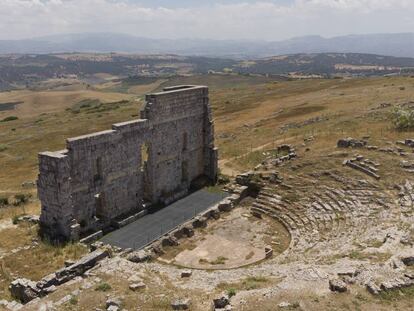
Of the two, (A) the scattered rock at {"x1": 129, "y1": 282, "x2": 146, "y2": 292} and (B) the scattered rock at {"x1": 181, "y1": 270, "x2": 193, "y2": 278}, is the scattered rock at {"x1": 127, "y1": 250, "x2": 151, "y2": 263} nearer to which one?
(B) the scattered rock at {"x1": 181, "y1": 270, "x2": 193, "y2": 278}

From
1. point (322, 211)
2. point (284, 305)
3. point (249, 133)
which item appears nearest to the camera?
point (284, 305)

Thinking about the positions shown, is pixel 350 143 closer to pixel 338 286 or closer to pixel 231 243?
pixel 231 243

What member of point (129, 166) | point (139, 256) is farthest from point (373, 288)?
point (129, 166)

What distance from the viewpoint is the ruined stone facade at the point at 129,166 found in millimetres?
27938

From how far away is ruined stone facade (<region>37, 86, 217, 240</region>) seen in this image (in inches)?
1100

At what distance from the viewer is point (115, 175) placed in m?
31.3

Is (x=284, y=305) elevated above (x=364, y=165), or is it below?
below

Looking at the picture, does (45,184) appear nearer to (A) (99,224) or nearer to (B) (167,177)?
(A) (99,224)

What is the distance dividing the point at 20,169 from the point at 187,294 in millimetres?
40629

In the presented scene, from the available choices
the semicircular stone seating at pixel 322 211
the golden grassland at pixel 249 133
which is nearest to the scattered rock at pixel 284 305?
the golden grassland at pixel 249 133

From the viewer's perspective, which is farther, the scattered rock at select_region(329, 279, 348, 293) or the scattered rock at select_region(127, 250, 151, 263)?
the scattered rock at select_region(127, 250, 151, 263)

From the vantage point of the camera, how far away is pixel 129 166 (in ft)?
106

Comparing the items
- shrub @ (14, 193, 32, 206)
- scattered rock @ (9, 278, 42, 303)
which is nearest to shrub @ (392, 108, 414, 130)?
shrub @ (14, 193, 32, 206)

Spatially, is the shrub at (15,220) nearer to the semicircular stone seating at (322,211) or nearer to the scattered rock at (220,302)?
the semicircular stone seating at (322,211)
